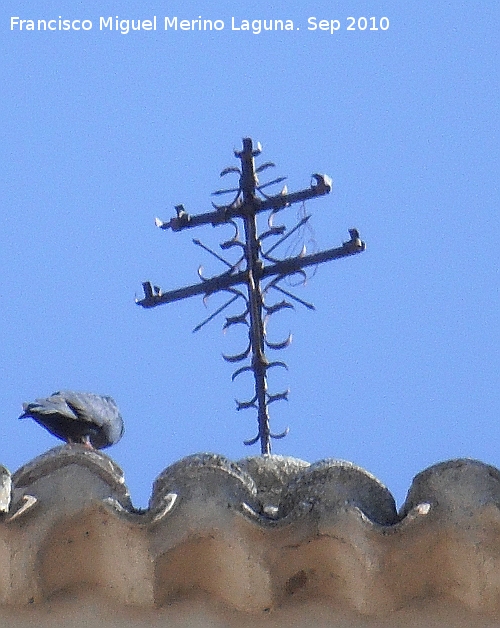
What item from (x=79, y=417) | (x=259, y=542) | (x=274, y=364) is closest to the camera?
(x=259, y=542)

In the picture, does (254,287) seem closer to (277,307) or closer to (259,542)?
(277,307)

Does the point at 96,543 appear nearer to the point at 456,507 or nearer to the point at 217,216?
the point at 456,507

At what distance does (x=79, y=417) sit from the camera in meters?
4.25

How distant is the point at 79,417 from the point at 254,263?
1.28 meters

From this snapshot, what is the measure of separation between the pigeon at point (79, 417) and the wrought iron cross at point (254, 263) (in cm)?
70

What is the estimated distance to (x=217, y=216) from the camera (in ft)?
18.3

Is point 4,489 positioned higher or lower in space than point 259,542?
Answer: higher

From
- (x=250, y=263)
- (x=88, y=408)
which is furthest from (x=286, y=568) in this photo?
(x=250, y=263)

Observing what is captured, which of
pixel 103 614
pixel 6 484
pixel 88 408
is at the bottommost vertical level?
pixel 103 614

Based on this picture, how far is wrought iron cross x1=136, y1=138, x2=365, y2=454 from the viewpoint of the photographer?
5.08 m

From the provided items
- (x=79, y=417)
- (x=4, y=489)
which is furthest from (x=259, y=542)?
(x=79, y=417)

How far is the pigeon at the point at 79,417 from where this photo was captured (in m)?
4.15

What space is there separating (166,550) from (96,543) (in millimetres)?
171

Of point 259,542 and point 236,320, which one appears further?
point 236,320
